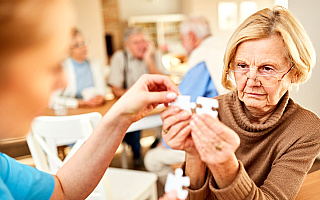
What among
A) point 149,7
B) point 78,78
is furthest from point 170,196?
point 149,7

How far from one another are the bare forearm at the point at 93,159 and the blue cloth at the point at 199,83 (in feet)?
3.96

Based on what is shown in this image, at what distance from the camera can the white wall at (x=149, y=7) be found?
10328mm

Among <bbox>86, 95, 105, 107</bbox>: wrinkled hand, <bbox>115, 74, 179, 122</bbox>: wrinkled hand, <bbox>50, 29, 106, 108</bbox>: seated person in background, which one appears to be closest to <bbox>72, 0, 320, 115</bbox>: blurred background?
<bbox>115, 74, 179, 122</bbox>: wrinkled hand

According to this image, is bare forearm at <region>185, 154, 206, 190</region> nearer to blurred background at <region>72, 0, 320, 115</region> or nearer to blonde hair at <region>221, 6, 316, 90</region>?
blonde hair at <region>221, 6, 316, 90</region>

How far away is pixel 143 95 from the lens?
3.17ft

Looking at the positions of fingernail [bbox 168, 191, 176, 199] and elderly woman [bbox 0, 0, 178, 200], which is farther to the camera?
fingernail [bbox 168, 191, 176, 199]

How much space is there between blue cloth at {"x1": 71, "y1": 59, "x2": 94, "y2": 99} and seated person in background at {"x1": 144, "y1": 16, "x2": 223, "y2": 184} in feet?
3.68

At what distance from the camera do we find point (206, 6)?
7250 millimetres

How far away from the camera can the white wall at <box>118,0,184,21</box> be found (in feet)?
33.9

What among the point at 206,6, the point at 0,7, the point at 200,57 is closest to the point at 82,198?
the point at 0,7

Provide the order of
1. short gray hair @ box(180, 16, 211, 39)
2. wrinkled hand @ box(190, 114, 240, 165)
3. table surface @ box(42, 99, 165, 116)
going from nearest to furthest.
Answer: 1. wrinkled hand @ box(190, 114, 240, 165)
2. table surface @ box(42, 99, 165, 116)
3. short gray hair @ box(180, 16, 211, 39)

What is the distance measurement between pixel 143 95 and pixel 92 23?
241 inches

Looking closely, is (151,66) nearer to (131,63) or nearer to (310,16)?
(131,63)

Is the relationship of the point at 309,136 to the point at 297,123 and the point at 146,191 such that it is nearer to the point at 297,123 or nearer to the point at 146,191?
the point at 297,123
